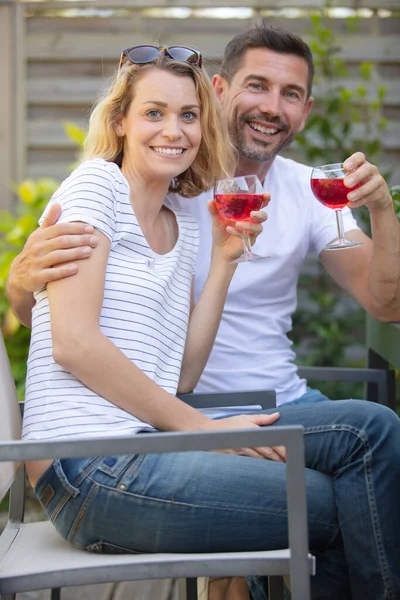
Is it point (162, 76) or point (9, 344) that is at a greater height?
point (162, 76)

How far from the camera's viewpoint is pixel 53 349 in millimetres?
1858

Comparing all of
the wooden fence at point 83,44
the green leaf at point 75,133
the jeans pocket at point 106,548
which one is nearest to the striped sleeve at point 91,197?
the jeans pocket at point 106,548

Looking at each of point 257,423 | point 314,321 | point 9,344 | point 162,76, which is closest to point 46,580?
point 257,423

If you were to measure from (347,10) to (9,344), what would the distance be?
2350mm

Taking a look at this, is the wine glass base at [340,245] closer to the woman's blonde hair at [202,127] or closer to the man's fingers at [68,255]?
the woman's blonde hair at [202,127]

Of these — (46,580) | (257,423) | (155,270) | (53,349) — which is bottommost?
(46,580)

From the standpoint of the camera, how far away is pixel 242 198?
7.29 ft

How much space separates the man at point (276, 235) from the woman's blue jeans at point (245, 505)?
2.05 ft

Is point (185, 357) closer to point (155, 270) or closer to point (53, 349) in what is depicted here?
point (155, 270)

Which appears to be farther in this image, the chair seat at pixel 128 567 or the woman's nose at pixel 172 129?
the woman's nose at pixel 172 129

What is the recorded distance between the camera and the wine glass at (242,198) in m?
2.22

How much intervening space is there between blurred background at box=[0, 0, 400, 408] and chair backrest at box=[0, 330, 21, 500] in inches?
99.6

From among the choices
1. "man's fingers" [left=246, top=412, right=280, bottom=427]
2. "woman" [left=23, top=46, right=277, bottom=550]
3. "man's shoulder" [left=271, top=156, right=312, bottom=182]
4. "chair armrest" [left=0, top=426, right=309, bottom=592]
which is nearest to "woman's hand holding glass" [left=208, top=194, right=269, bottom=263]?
"woman" [left=23, top=46, right=277, bottom=550]

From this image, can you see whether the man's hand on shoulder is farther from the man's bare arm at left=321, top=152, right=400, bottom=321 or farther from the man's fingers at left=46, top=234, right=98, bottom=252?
the man's bare arm at left=321, top=152, right=400, bottom=321
